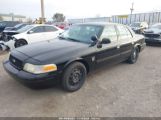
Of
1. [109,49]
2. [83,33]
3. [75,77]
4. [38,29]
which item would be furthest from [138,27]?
[75,77]

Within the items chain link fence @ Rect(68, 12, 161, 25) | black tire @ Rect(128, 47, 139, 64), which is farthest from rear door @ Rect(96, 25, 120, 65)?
chain link fence @ Rect(68, 12, 161, 25)

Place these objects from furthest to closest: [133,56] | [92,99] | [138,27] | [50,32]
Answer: [138,27] < [50,32] < [133,56] < [92,99]

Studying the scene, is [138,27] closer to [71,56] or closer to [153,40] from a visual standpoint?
[153,40]

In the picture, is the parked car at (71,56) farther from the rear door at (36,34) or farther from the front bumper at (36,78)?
the rear door at (36,34)

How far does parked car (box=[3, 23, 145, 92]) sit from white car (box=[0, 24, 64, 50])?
4.08m

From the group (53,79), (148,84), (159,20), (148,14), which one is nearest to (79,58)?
(53,79)

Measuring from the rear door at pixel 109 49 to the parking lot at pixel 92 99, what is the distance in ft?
1.86

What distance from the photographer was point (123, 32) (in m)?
4.86

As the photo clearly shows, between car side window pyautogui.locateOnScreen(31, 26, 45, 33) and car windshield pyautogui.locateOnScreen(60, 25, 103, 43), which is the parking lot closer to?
car windshield pyautogui.locateOnScreen(60, 25, 103, 43)

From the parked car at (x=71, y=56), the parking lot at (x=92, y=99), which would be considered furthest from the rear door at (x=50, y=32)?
the parking lot at (x=92, y=99)

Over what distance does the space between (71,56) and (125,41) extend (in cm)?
241

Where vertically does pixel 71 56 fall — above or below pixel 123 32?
below

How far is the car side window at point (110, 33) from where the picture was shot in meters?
4.02

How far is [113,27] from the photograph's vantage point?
14.6ft
